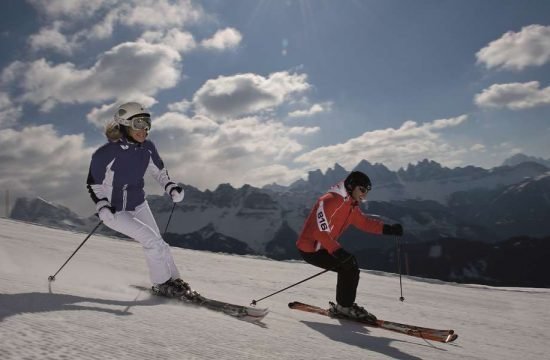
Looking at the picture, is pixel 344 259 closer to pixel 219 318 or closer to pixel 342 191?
pixel 342 191

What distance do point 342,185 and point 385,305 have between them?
3.09 metres

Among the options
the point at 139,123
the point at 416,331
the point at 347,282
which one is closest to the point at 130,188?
→ the point at 139,123

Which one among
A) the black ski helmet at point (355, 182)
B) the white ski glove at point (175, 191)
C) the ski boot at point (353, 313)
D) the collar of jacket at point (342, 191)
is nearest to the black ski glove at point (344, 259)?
the ski boot at point (353, 313)

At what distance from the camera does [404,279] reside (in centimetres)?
1405

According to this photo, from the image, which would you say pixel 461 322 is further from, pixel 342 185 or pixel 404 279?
pixel 404 279

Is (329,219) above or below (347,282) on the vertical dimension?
above

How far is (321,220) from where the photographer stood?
694 cm

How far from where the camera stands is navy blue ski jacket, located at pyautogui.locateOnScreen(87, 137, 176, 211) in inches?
241

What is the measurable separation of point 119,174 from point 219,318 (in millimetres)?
2860

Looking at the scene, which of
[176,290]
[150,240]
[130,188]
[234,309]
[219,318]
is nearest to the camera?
[219,318]

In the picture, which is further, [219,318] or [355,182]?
[355,182]

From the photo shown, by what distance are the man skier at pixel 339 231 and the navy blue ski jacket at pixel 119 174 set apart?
2.87 m

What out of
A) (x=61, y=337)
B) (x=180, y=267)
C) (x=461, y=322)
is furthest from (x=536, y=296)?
(x=61, y=337)

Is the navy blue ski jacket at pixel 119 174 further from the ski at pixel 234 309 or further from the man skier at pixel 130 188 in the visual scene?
the ski at pixel 234 309
